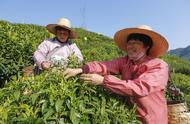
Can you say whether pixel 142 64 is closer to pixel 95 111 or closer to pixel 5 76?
pixel 95 111

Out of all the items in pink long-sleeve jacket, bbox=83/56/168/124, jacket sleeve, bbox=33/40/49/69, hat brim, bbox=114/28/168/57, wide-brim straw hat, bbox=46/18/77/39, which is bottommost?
pink long-sleeve jacket, bbox=83/56/168/124

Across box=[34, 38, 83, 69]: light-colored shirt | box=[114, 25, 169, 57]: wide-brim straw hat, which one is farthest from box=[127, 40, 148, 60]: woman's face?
box=[34, 38, 83, 69]: light-colored shirt

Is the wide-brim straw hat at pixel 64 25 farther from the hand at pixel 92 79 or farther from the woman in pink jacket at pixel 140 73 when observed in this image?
the hand at pixel 92 79

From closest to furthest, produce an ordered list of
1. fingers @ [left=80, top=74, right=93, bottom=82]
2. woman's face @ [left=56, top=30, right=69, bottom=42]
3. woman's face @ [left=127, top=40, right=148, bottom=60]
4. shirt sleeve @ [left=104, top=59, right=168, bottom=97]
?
fingers @ [left=80, top=74, right=93, bottom=82]
shirt sleeve @ [left=104, top=59, right=168, bottom=97]
woman's face @ [left=127, top=40, right=148, bottom=60]
woman's face @ [left=56, top=30, right=69, bottom=42]

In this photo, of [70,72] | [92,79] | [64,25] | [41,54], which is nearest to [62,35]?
[64,25]

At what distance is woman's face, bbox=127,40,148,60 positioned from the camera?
4656 mm

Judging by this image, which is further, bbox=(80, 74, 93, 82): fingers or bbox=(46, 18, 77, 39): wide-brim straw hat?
bbox=(46, 18, 77, 39): wide-brim straw hat

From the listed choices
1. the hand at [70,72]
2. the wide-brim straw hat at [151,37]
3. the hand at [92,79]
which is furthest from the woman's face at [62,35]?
the hand at [92,79]

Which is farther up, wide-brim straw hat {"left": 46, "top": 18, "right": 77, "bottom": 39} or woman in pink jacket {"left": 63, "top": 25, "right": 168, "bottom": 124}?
wide-brim straw hat {"left": 46, "top": 18, "right": 77, "bottom": 39}

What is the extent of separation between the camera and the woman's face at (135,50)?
4.66 meters

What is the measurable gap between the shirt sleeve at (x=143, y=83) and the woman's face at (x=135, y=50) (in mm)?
156

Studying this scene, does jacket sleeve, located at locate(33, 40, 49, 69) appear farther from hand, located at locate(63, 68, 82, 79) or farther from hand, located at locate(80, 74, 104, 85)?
hand, located at locate(80, 74, 104, 85)

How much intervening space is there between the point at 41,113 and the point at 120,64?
1.33 metres

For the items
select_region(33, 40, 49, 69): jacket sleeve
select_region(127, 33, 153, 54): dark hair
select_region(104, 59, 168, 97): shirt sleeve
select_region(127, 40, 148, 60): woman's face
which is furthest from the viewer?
select_region(33, 40, 49, 69): jacket sleeve
